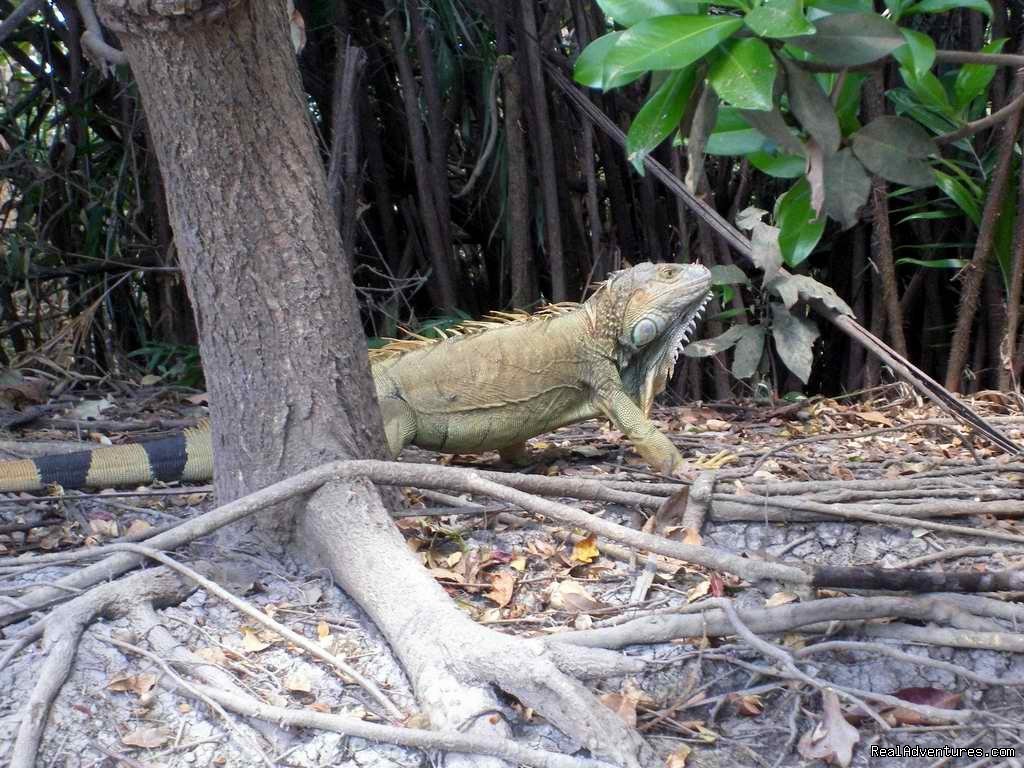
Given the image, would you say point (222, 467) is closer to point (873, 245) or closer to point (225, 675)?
point (225, 675)

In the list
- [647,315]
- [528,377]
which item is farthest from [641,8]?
[528,377]

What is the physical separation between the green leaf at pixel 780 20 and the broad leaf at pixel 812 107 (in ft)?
0.58

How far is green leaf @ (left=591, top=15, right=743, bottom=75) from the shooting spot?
204cm

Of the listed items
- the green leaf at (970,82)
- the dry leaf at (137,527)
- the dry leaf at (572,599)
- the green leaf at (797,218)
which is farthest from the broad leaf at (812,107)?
the green leaf at (970,82)

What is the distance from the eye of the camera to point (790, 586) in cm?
253

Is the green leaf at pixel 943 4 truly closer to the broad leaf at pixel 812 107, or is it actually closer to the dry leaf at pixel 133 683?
the broad leaf at pixel 812 107

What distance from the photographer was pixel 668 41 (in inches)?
81.7

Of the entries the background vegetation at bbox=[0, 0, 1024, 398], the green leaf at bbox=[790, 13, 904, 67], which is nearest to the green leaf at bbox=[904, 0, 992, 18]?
the green leaf at bbox=[790, 13, 904, 67]

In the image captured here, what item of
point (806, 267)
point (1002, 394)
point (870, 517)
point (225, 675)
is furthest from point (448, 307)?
point (225, 675)

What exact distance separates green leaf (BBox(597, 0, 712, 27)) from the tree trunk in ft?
3.11

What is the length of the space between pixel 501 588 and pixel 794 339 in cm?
275

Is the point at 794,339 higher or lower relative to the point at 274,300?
lower

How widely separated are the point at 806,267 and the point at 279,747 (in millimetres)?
4869

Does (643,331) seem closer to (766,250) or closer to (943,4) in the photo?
(766,250)
